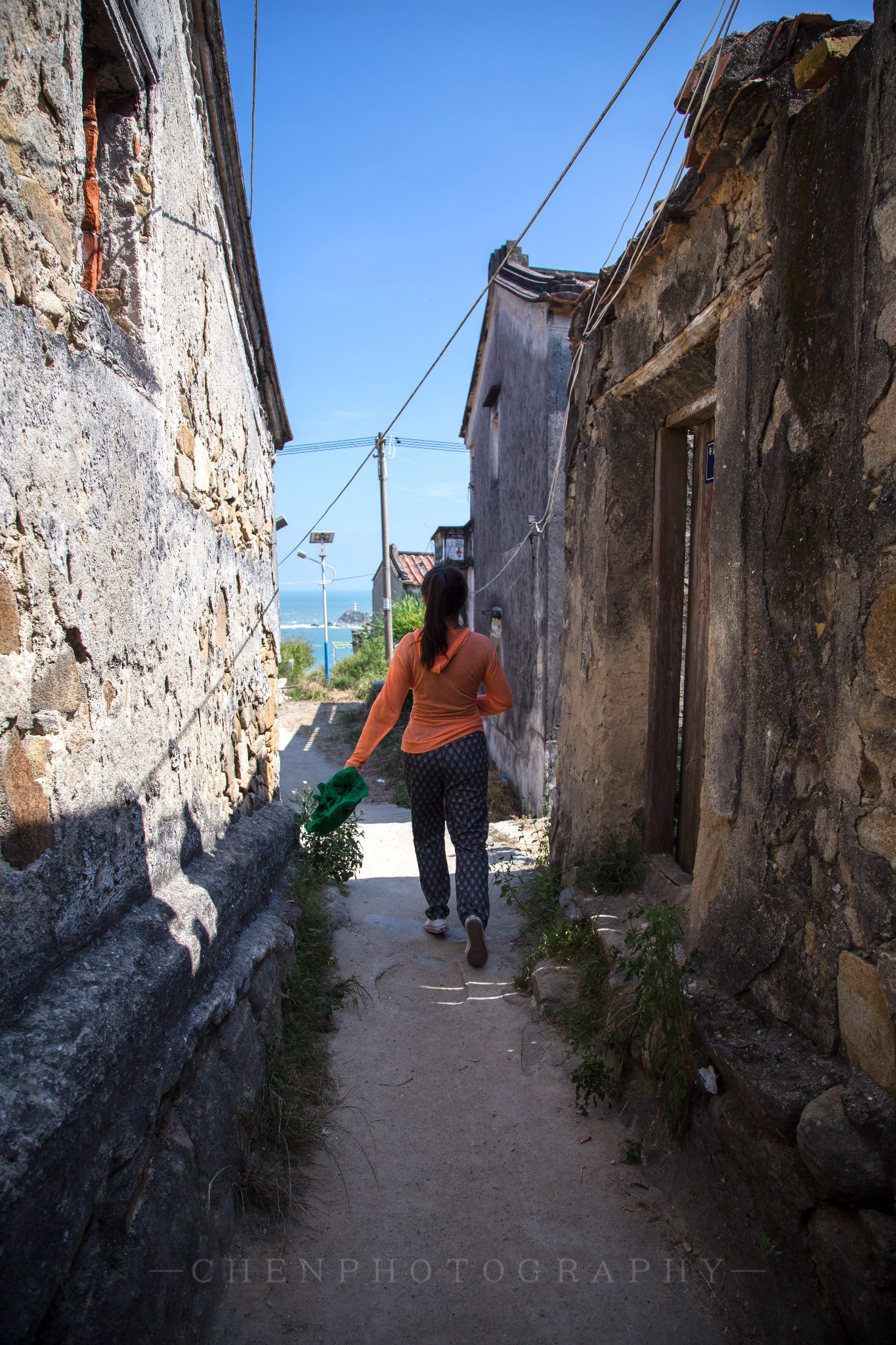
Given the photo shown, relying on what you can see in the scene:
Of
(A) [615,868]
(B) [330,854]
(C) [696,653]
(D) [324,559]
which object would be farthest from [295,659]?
(C) [696,653]

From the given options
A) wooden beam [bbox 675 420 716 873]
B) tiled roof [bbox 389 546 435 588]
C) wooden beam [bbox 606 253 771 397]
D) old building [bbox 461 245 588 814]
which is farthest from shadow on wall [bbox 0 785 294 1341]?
tiled roof [bbox 389 546 435 588]

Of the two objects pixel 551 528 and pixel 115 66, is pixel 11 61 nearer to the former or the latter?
pixel 115 66

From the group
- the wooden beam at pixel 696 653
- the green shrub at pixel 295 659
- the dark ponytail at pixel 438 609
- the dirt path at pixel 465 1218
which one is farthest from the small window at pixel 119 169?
the green shrub at pixel 295 659

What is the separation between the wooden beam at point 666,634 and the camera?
2959mm

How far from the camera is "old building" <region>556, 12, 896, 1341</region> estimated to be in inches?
55.7

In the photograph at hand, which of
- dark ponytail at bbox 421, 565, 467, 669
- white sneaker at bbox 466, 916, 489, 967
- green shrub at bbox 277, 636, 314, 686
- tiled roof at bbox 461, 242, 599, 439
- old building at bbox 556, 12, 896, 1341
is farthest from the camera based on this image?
green shrub at bbox 277, 636, 314, 686

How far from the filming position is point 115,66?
→ 1874 mm

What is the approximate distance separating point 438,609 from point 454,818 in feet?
3.03

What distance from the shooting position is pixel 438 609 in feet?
10.7

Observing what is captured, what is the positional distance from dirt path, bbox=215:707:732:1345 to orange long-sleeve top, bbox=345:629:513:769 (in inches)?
43.6

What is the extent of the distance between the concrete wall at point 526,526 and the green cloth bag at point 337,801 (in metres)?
3.00

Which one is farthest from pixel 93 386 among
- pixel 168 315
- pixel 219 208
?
pixel 219 208

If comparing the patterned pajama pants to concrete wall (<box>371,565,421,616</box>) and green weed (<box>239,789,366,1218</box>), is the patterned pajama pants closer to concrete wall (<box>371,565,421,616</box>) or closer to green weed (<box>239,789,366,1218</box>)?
green weed (<box>239,789,366,1218</box>)

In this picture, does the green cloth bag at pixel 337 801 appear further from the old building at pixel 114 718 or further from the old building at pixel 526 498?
the old building at pixel 526 498
